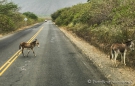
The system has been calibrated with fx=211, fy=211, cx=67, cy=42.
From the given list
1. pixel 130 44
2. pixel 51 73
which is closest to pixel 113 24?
pixel 130 44

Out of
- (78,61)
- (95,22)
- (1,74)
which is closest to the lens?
(1,74)

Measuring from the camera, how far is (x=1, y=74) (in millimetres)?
9367

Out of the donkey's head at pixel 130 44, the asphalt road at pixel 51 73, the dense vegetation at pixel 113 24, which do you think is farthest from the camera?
the dense vegetation at pixel 113 24

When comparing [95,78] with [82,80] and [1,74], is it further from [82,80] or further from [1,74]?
[1,74]

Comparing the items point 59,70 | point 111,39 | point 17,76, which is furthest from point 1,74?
point 111,39

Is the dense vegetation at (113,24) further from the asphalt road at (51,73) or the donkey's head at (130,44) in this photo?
the asphalt road at (51,73)

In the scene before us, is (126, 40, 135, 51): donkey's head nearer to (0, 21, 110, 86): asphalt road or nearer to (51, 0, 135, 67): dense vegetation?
(51, 0, 135, 67): dense vegetation

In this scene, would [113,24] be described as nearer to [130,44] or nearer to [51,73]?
[130,44]

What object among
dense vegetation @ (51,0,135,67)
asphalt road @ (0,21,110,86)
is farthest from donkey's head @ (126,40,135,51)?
asphalt road @ (0,21,110,86)

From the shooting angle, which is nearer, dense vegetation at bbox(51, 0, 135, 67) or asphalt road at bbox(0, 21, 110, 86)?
asphalt road at bbox(0, 21, 110, 86)

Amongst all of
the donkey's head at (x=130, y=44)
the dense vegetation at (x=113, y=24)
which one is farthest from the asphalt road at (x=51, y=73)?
the dense vegetation at (x=113, y=24)

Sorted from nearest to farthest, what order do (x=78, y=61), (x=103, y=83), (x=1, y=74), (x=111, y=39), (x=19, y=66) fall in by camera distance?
(x=103, y=83) < (x=1, y=74) < (x=19, y=66) < (x=78, y=61) < (x=111, y=39)

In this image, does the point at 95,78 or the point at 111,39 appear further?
the point at 111,39

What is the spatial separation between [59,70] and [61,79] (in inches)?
58.8
